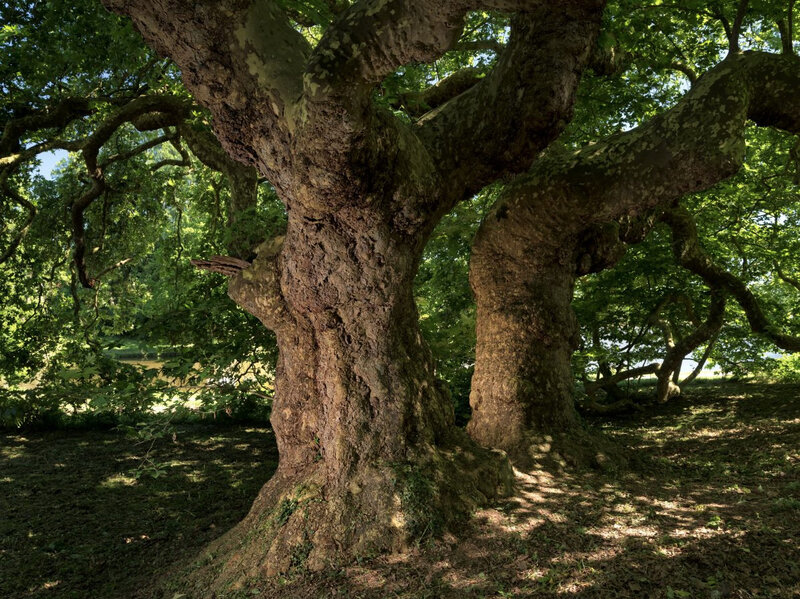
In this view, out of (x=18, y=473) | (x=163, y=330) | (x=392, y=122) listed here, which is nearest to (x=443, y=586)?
(x=392, y=122)

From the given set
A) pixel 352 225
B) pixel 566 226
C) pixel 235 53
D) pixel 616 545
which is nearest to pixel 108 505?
pixel 352 225

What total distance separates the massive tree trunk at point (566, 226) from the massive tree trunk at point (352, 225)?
33.8 inches

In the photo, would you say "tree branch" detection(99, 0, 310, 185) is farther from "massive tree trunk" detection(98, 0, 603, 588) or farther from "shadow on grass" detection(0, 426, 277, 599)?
"shadow on grass" detection(0, 426, 277, 599)

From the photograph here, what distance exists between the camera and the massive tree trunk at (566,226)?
4746 mm

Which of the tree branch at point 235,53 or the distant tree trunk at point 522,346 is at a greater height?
the tree branch at point 235,53

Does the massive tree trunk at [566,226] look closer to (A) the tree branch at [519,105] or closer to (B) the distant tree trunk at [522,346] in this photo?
(B) the distant tree trunk at [522,346]

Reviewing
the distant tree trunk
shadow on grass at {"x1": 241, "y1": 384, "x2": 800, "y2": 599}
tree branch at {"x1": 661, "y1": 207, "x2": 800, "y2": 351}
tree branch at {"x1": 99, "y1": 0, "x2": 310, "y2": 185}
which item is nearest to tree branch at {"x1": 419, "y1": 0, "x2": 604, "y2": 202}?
tree branch at {"x1": 99, "y1": 0, "x2": 310, "y2": 185}

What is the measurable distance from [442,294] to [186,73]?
7.61m

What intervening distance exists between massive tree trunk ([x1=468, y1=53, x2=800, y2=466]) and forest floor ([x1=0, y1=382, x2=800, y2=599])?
92cm

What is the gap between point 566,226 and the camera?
5.53 meters

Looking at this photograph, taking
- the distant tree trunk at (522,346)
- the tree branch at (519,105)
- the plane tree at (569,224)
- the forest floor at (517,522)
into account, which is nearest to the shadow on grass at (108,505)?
the forest floor at (517,522)

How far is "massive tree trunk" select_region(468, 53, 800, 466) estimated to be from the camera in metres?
4.75

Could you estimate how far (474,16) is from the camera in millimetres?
7742

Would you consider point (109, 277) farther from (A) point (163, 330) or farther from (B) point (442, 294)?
(B) point (442, 294)
